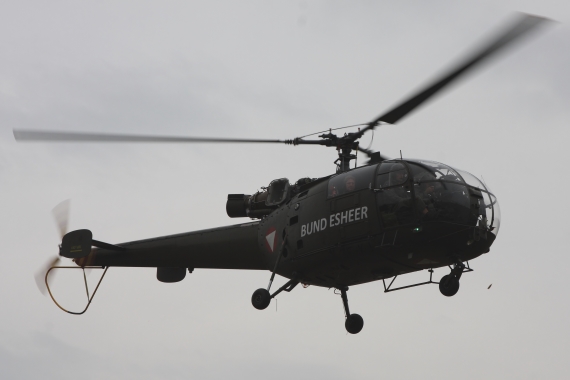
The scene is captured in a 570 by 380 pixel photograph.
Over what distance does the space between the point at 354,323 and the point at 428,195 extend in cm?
489

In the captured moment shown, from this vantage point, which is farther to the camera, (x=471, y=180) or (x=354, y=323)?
(x=354, y=323)

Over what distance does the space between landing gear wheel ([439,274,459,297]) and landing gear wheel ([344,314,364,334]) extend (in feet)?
11.9

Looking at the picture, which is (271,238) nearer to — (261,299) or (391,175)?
(261,299)

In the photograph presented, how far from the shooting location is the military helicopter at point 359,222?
16078mm

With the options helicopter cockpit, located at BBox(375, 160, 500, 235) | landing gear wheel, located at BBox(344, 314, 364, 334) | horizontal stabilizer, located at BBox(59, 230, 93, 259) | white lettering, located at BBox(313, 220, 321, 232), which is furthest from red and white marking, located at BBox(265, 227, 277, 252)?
horizontal stabilizer, located at BBox(59, 230, 93, 259)

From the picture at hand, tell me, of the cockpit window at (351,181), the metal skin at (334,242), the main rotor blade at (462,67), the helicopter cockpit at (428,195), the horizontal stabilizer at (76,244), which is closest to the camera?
the main rotor blade at (462,67)

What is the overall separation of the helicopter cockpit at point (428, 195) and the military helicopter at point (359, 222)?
2 cm

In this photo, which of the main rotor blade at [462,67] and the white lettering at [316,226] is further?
the white lettering at [316,226]

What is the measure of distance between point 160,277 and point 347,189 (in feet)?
22.7

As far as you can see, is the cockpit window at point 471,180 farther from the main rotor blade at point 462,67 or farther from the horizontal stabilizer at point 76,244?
the horizontal stabilizer at point 76,244

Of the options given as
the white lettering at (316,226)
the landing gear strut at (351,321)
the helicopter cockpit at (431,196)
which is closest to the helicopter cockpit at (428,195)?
the helicopter cockpit at (431,196)

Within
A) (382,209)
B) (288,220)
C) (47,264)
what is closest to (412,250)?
(382,209)

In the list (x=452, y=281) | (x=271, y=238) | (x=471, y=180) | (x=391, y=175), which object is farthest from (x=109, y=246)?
(x=471, y=180)

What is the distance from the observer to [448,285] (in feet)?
53.9
